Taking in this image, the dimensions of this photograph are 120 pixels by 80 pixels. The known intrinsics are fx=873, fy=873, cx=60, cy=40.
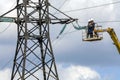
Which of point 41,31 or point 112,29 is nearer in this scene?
point 112,29

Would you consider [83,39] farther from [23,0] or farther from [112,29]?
[23,0]

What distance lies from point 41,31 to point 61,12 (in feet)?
9.09

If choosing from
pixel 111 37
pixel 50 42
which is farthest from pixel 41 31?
pixel 111 37

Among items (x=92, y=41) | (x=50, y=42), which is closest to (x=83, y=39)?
(x=92, y=41)

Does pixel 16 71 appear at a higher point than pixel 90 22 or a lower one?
lower

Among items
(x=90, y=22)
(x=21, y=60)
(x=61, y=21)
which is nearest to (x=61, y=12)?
(x=61, y=21)

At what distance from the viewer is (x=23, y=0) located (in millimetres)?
85375

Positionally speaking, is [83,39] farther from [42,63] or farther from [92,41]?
[42,63]

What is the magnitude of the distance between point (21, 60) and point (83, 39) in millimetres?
11575

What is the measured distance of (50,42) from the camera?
85.2 metres

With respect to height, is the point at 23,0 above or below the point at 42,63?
above

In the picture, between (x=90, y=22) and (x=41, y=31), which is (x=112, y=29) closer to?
(x=90, y=22)

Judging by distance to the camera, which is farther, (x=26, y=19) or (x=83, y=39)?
(x=26, y=19)

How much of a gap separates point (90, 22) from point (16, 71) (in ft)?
43.2
